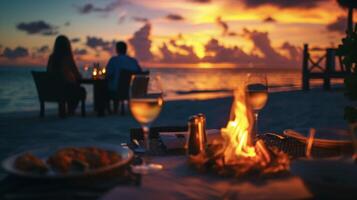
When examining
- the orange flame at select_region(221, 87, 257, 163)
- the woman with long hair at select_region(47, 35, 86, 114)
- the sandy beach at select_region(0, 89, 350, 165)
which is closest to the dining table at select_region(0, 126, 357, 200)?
the orange flame at select_region(221, 87, 257, 163)

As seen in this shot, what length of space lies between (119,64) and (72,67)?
1.10 meters

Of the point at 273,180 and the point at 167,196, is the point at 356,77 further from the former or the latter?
the point at 167,196

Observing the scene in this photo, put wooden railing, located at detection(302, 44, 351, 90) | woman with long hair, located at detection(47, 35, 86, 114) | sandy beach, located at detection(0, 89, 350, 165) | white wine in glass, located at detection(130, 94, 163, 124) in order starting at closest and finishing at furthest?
white wine in glass, located at detection(130, 94, 163, 124) → sandy beach, located at detection(0, 89, 350, 165) → woman with long hair, located at detection(47, 35, 86, 114) → wooden railing, located at detection(302, 44, 351, 90)

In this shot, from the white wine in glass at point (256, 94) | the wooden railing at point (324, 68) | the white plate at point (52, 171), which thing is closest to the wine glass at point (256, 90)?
the white wine in glass at point (256, 94)

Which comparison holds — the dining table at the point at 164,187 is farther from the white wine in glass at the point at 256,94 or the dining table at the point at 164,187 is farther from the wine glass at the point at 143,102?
the white wine in glass at the point at 256,94

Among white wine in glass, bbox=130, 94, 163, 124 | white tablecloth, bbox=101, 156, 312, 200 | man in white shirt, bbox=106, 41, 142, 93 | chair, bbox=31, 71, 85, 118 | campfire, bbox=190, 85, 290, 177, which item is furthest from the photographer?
man in white shirt, bbox=106, 41, 142, 93

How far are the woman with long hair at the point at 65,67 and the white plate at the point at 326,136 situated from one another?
7467 mm

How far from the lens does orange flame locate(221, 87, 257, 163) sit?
1.50 metres

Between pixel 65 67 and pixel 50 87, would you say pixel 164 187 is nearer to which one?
pixel 65 67

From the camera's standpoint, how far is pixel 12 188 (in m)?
1.19

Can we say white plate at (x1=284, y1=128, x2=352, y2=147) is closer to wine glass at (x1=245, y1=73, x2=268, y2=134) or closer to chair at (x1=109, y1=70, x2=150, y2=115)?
wine glass at (x1=245, y1=73, x2=268, y2=134)

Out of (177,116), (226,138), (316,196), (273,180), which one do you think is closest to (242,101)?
(226,138)

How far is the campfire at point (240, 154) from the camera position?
1.34m

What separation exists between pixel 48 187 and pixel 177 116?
917cm
